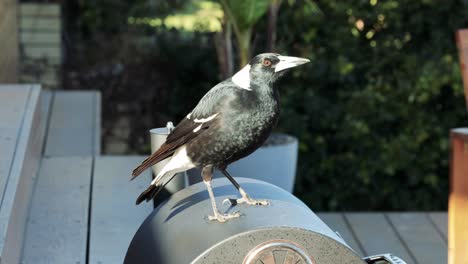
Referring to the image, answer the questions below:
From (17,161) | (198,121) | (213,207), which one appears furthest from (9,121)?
(213,207)

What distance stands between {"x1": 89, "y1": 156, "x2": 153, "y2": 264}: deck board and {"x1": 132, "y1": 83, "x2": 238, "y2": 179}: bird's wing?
1.34ft

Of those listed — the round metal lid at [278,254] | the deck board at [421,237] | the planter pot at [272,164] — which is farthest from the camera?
the planter pot at [272,164]

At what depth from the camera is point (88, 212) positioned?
3.28m

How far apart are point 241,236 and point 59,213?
1423 millimetres

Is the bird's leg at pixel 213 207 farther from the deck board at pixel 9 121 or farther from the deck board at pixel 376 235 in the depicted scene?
the deck board at pixel 376 235

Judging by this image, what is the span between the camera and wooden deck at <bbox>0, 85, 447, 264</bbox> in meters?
2.93

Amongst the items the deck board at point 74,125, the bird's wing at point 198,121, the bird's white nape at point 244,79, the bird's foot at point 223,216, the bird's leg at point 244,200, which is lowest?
the deck board at point 74,125

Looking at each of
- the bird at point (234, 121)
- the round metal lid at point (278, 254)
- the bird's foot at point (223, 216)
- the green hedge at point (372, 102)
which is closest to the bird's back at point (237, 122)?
the bird at point (234, 121)

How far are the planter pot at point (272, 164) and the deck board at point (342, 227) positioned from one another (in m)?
0.32

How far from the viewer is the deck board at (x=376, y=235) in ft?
13.8

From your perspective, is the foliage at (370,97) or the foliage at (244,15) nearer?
the foliage at (244,15)

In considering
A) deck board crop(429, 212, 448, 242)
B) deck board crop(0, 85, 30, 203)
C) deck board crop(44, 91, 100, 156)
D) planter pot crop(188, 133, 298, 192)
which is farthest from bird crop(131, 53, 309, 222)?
deck board crop(429, 212, 448, 242)

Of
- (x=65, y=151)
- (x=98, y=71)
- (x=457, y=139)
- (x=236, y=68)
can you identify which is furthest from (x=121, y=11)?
(x=457, y=139)

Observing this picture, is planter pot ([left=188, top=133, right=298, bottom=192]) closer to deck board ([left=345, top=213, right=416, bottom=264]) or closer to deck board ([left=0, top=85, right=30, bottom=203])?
deck board ([left=345, top=213, right=416, bottom=264])
